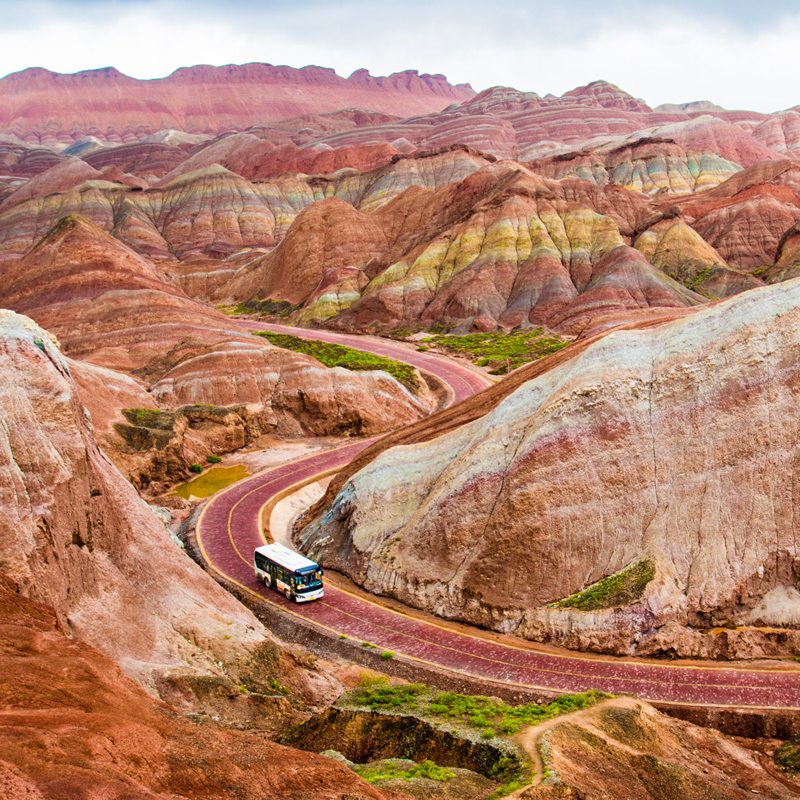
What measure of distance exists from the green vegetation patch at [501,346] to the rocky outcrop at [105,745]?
61.8m

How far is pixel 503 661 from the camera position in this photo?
22.0 m

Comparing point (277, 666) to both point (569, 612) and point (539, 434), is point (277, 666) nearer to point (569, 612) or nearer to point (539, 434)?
point (569, 612)

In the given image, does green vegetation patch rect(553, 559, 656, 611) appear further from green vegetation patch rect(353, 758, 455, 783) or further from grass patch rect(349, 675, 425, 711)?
green vegetation patch rect(353, 758, 455, 783)

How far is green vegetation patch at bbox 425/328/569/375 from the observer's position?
76.8m

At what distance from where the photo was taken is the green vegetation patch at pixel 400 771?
563 inches

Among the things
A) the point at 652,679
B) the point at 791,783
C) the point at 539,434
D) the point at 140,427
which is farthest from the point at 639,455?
the point at 140,427

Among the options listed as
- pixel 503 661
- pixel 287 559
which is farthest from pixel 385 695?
pixel 287 559

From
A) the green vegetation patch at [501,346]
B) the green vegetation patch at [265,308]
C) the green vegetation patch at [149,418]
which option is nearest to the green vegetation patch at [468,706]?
the green vegetation patch at [149,418]

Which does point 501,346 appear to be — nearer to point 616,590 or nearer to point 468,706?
point 616,590

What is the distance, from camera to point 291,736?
16828 millimetres

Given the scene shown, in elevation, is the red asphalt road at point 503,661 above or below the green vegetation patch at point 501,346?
below

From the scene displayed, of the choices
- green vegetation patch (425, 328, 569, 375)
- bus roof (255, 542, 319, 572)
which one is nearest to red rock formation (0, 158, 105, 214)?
green vegetation patch (425, 328, 569, 375)

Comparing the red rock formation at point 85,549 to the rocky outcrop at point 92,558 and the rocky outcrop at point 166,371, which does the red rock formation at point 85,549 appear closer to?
the rocky outcrop at point 92,558

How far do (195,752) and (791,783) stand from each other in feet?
45.6
